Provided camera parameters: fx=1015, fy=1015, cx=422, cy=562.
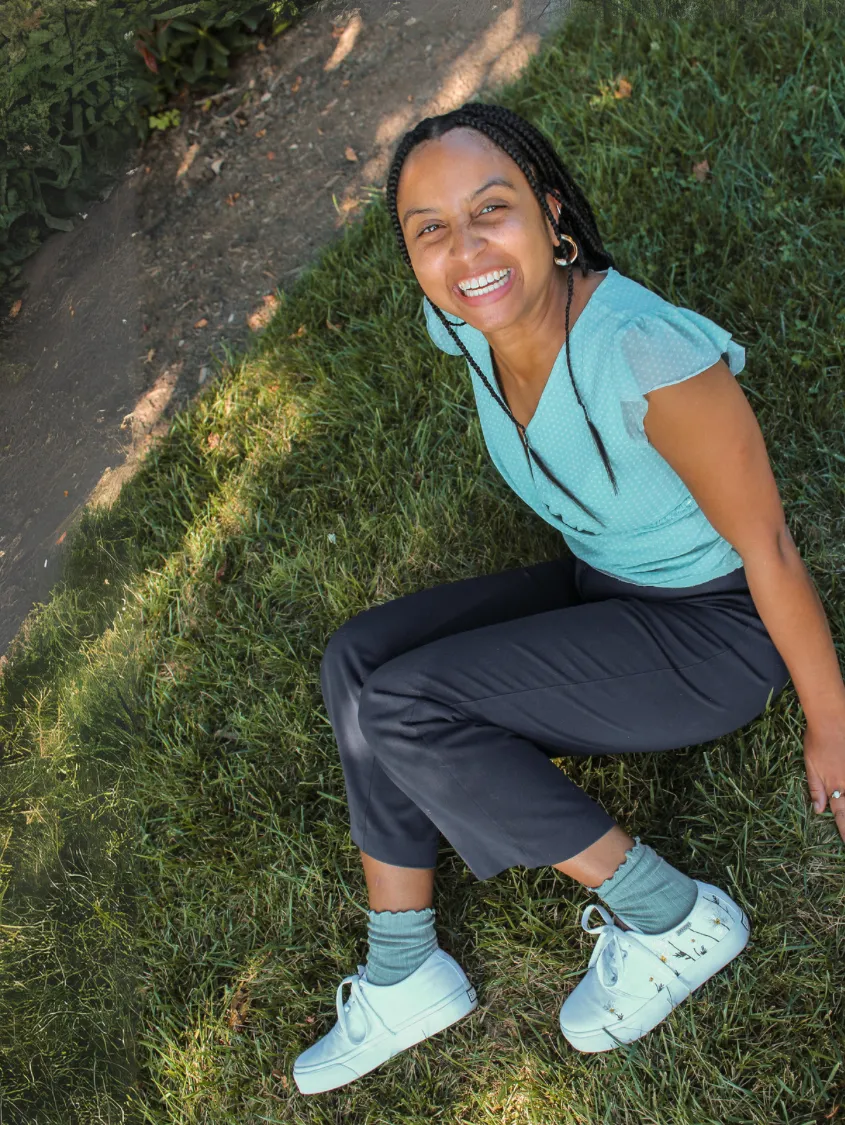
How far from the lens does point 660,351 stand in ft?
6.04

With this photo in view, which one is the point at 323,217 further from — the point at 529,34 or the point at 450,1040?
the point at 450,1040

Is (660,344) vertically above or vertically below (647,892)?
above

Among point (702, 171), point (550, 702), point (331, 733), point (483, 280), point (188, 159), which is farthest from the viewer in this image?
point (188, 159)

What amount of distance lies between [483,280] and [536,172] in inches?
10.5

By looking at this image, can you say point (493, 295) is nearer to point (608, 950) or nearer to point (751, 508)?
point (751, 508)

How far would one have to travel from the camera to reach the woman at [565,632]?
1926mm

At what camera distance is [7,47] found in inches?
86.4

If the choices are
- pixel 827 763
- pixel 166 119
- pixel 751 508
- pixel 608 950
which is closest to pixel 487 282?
pixel 751 508

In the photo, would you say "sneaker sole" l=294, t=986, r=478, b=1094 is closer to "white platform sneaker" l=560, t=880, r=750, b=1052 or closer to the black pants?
"white platform sneaker" l=560, t=880, r=750, b=1052

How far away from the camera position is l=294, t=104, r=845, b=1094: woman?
6.32 ft

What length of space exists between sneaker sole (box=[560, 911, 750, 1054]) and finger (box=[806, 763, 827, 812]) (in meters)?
0.32

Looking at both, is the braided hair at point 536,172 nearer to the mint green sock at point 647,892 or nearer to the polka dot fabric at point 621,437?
the polka dot fabric at point 621,437

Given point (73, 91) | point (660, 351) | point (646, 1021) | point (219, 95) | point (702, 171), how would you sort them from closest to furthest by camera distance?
point (660, 351)
point (646, 1021)
point (73, 91)
point (702, 171)
point (219, 95)

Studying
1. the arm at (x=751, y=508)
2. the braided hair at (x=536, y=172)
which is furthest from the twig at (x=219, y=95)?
the arm at (x=751, y=508)
